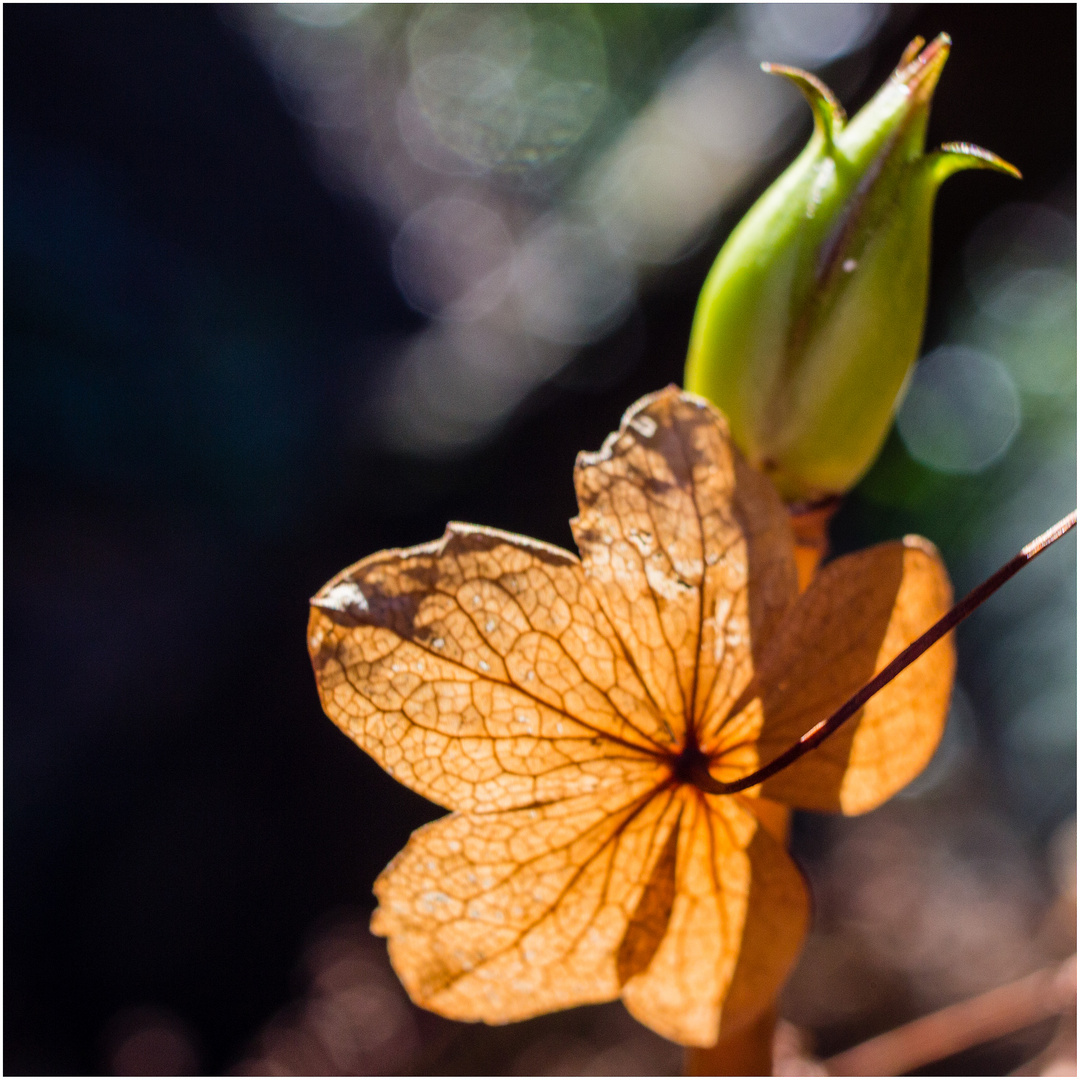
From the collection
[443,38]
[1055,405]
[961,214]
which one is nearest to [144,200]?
[443,38]

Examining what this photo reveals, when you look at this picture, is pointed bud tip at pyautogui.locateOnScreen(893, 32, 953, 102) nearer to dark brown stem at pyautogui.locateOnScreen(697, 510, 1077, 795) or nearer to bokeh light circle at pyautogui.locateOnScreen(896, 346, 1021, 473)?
dark brown stem at pyautogui.locateOnScreen(697, 510, 1077, 795)

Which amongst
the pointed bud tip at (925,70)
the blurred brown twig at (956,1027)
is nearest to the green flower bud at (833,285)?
the pointed bud tip at (925,70)

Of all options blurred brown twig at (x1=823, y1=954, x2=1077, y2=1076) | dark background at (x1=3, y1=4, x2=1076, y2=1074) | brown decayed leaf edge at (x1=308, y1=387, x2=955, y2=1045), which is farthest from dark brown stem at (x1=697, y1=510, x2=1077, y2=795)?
dark background at (x1=3, y1=4, x2=1076, y2=1074)

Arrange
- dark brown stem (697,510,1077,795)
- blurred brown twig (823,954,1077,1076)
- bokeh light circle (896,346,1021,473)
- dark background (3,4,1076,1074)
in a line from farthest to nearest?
dark background (3,4,1076,1074), bokeh light circle (896,346,1021,473), blurred brown twig (823,954,1077,1076), dark brown stem (697,510,1077,795)

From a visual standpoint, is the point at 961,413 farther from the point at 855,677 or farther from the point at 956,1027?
the point at 855,677

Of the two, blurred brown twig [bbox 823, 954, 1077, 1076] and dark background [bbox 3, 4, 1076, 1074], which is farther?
dark background [bbox 3, 4, 1076, 1074]

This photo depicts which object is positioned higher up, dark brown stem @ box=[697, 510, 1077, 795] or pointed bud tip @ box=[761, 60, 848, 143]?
pointed bud tip @ box=[761, 60, 848, 143]

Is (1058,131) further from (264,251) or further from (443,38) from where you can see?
(264,251)
